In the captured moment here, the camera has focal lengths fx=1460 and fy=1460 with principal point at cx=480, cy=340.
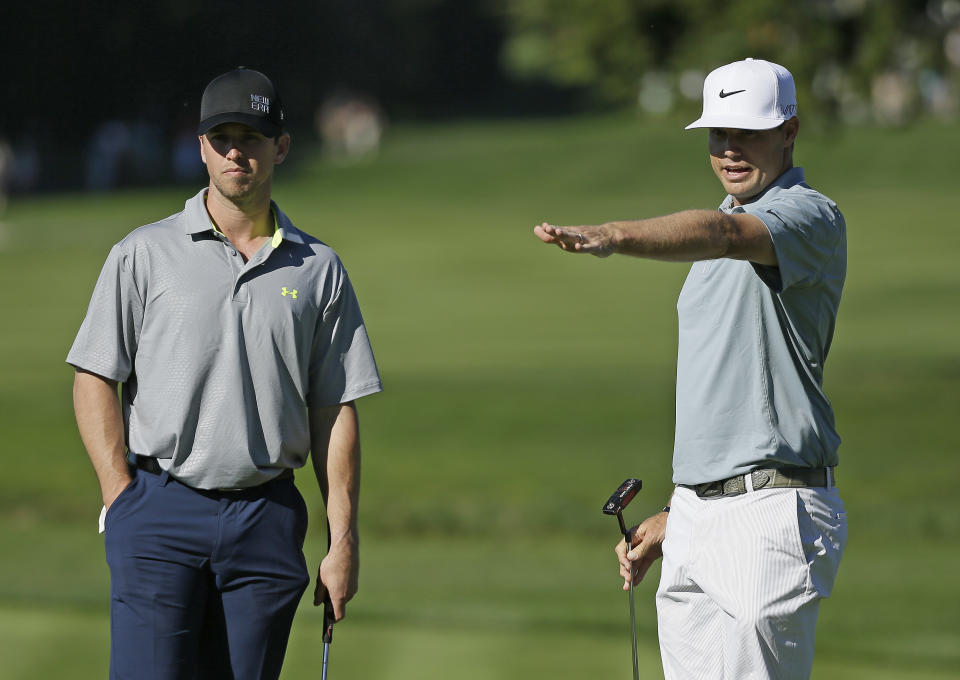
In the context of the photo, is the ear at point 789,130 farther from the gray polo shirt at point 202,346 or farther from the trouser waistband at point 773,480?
the gray polo shirt at point 202,346

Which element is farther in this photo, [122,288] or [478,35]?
[478,35]

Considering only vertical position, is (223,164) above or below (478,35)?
below

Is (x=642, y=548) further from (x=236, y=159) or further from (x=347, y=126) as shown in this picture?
(x=347, y=126)

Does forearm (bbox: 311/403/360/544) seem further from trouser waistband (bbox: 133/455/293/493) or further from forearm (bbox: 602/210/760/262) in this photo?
forearm (bbox: 602/210/760/262)

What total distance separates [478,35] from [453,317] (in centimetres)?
3955

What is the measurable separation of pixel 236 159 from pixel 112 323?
1.50ft

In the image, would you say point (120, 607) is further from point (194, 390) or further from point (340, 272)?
point (340, 272)

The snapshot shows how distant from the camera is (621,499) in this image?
359 cm

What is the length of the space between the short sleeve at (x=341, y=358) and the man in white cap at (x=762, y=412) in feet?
2.49

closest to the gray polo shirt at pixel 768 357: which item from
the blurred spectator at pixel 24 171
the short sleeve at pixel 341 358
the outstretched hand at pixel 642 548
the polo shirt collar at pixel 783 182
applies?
the polo shirt collar at pixel 783 182

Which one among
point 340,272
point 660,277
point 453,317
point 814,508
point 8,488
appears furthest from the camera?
point 660,277

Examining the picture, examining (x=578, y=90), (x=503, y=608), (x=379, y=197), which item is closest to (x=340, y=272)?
(x=503, y=608)

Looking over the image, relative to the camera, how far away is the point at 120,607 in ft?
10.8

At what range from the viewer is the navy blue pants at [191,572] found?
325 cm
